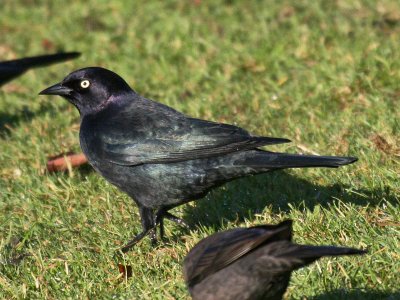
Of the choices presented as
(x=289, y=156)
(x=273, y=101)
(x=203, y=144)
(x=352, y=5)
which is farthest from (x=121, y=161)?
(x=352, y=5)

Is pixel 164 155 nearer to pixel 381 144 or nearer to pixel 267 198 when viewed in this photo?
pixel 267 198

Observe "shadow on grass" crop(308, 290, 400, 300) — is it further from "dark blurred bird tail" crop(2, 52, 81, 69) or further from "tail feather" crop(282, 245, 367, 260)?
"dark blurred bird tail" crop(2, 52, 81, 69)

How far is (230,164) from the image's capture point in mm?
5578

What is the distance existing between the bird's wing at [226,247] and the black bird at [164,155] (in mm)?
1116

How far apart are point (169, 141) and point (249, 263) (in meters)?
1.74

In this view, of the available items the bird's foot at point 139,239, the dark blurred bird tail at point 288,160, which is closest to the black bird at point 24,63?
the bird's foot at point 139,239

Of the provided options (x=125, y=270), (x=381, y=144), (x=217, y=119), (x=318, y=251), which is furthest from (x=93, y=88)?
(x=318, y=251)

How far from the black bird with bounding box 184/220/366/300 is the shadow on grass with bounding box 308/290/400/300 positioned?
31 cm

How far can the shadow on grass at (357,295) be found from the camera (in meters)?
4.42

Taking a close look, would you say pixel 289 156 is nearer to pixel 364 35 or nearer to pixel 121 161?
pixel 121 161

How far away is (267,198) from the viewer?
20.0ft

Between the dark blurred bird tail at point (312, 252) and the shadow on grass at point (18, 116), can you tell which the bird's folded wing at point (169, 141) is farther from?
the shadow on grass at point (18, 116)

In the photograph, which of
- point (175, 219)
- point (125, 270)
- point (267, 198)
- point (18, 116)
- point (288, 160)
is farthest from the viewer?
point (18, 116)

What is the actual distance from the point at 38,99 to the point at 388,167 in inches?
163
